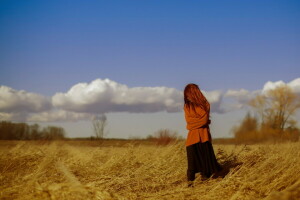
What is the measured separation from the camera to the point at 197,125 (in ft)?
20.2

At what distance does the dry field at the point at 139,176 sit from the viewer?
422 centimetres

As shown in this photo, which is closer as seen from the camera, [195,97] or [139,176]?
[195,97]

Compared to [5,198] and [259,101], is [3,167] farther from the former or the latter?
[259,101]

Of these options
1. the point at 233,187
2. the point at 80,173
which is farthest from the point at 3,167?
the point at 233,187

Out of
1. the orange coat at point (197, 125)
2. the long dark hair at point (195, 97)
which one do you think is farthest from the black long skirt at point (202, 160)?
the long dark hair at point (195, 97)

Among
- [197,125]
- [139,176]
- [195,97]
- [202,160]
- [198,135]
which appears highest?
[195,97]

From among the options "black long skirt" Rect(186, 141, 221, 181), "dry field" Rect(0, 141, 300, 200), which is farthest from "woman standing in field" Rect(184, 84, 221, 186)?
"dry field" Rect(0, 141, 300, 200)

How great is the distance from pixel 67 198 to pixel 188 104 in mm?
3010

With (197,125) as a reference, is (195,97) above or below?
above

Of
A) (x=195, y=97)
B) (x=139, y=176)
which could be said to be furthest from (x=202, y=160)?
(x=139, y=176)

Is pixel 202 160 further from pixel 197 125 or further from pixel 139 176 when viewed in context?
pixel 139 176

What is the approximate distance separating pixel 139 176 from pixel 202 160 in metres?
1.41

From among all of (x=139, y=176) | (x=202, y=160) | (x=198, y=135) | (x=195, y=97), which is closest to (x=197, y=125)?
(x=198, y=135)

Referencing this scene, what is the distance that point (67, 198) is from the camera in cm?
398
